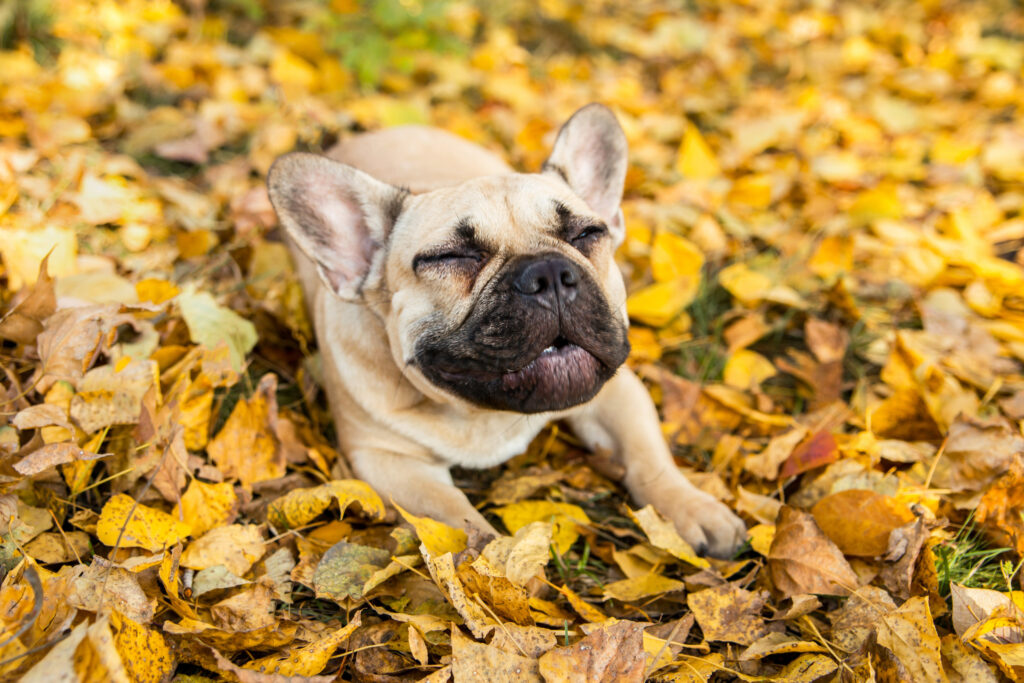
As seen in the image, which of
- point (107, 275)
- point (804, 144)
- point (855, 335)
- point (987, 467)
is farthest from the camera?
point (804, 144)

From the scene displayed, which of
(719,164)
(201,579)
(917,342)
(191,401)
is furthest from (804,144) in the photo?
(201,579)

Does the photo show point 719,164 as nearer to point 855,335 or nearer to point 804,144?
point 804,144

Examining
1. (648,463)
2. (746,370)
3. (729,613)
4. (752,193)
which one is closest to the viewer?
(729,613)

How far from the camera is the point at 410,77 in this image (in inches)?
236

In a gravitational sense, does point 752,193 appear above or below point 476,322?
below

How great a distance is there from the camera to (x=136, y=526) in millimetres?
2301

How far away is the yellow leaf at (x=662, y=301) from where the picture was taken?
145 inches

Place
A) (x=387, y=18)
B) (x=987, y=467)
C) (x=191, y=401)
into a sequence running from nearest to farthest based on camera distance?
(x=987, y=467), (x=191, y=401), (x=387, y=18)

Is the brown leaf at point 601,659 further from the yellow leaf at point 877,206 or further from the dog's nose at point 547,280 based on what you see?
the yellow leaf at point 877,206

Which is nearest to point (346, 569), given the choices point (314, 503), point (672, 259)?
point (314, 503)

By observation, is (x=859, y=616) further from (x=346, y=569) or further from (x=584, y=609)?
(x=346, y=569)

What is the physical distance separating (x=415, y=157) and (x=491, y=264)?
70.5 inches

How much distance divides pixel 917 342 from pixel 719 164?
7.43 feet

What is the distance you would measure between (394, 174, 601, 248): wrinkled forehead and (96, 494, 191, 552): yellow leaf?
1.32 meters
